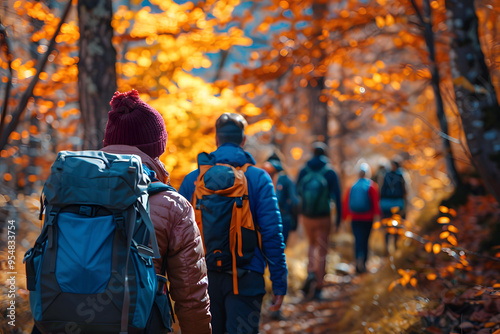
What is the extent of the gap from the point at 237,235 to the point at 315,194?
4642mm

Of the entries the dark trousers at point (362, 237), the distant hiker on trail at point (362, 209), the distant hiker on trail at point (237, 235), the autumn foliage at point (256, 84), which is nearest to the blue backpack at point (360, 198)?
the distant hiker on trail at point (362, 209)

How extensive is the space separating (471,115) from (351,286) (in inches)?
188

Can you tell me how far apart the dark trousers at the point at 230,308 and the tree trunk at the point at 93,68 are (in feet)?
7.56

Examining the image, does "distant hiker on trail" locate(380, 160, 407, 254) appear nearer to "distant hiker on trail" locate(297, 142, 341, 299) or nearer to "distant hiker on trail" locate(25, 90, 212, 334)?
"distant hiker on trail" locate(297, 142, 341, 299)

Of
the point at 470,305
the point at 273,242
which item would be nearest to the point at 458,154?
the point at 470,305

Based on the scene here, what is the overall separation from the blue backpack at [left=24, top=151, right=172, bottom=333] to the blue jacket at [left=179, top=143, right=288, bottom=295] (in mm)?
1546

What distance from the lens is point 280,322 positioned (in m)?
6.56

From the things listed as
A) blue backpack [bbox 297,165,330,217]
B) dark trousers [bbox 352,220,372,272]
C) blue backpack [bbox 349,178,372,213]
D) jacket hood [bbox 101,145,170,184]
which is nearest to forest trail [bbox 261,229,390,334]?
dark trousers [bbox 352,220,372,272]

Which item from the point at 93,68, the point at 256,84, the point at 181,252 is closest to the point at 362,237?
the point at 256,84

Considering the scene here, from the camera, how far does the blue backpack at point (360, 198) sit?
29.9ft

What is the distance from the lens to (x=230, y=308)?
3508 millimetres

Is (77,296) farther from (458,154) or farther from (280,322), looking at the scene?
(458,154)

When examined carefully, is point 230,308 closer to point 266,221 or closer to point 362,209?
point 266,221

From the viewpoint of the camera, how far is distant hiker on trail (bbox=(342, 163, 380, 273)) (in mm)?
9148
